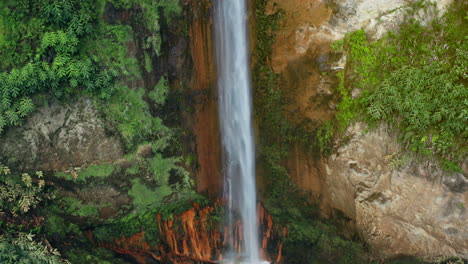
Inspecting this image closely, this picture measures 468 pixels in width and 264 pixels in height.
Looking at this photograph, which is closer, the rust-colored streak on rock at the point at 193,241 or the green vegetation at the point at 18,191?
the green vegetation at the point at 18,191

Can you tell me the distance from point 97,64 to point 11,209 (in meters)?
2.96

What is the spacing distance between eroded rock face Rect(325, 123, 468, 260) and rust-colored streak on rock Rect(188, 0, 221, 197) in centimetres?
232

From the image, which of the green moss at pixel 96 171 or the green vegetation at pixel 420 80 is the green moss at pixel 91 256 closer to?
the green moss at pixel 96 171

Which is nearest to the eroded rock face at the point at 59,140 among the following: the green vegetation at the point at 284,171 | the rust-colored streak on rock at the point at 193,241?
the rust-colored streak on rock at the point at 193,241

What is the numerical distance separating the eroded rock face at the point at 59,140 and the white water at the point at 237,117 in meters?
2.26

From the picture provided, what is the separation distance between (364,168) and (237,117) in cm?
258

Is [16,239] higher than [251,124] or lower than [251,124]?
lower

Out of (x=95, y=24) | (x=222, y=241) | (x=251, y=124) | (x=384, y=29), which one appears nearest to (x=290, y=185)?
(x=251, y=124)

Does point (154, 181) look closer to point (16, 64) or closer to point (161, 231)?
point (161, 231)

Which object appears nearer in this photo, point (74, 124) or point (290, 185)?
point (74, 124)

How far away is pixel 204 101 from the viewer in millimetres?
6695

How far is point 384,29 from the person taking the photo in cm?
528

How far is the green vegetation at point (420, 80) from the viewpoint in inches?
187

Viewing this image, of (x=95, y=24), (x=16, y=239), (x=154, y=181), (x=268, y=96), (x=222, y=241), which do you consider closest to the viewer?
(x=16, y=239)
